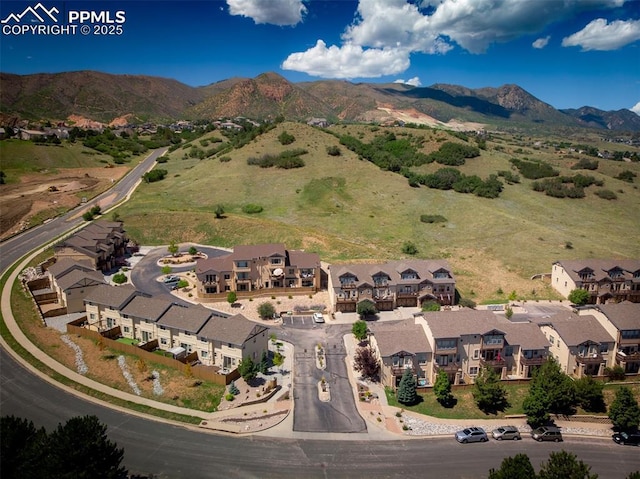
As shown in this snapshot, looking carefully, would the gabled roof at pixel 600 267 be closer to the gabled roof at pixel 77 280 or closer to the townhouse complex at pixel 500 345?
the townhouse complex at pixel 500 345

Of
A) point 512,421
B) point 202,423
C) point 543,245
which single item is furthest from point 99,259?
point 543,245

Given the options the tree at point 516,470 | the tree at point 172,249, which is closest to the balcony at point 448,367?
the tree at point 516,470

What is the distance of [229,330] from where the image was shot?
57.4 metres

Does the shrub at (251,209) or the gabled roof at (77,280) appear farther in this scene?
the shrub at (251,209)

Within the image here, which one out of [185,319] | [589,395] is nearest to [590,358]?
[589,395]

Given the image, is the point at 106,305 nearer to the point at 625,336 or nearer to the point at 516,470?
the point at 516,470

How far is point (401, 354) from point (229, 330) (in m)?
21.4

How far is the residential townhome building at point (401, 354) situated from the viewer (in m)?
55.0

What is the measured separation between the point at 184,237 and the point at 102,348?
52.2 meters

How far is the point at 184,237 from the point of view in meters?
109

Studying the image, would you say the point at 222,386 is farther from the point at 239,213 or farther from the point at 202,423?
the point at 239,213

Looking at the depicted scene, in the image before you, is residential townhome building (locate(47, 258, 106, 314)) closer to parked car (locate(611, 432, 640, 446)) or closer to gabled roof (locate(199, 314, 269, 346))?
gabled roof (locate(199, 314, 269, 346))

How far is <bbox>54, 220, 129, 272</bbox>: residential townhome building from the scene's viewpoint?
83500mm

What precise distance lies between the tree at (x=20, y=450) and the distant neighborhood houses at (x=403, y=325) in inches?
937
